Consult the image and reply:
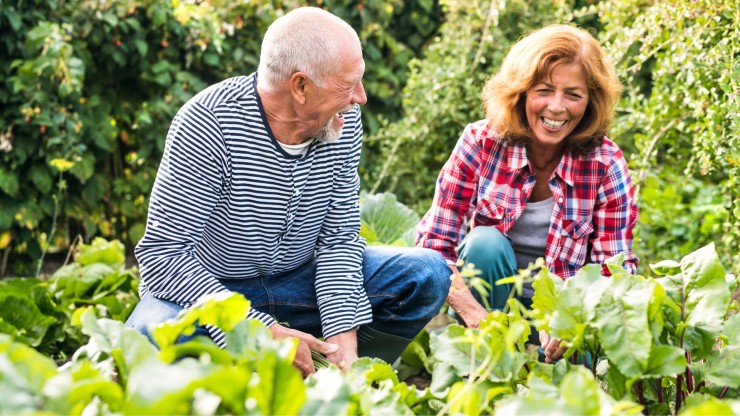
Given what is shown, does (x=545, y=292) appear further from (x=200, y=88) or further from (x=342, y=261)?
(x=200, y=88)

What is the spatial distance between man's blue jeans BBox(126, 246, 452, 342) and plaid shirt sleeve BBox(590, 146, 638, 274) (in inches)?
20.9

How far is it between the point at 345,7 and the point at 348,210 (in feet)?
8.52

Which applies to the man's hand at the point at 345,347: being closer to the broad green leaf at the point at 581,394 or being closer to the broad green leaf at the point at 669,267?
the broad green leaf at the point at 669,267

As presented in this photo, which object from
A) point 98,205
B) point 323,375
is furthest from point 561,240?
point 98,205

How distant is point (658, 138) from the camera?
11.3 ft

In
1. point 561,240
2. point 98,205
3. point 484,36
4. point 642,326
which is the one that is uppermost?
point 484,36

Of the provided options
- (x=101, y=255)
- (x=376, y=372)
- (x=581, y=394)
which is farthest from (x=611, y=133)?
(x=581, y=394)

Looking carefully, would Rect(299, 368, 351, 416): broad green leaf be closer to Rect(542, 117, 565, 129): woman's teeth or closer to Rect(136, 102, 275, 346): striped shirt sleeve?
Rect(136, 102, 275, 346): striped shirt sleeve

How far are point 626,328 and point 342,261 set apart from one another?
3.68 feet

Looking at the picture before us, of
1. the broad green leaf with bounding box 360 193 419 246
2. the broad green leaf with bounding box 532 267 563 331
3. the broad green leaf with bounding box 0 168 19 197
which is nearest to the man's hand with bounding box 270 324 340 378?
the broad green leaf with bounding box 532 267 563 331

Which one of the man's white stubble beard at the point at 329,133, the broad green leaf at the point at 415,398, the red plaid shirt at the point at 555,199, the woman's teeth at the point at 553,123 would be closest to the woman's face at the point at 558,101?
Answer: the woman's teeth at the point at 553,123

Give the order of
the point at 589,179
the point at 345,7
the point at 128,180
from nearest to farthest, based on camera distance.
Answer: the point at 589,179
the point at 128,180
the point at 345,7

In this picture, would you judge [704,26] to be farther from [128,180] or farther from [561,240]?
[128,180]

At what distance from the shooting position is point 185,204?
229cm
